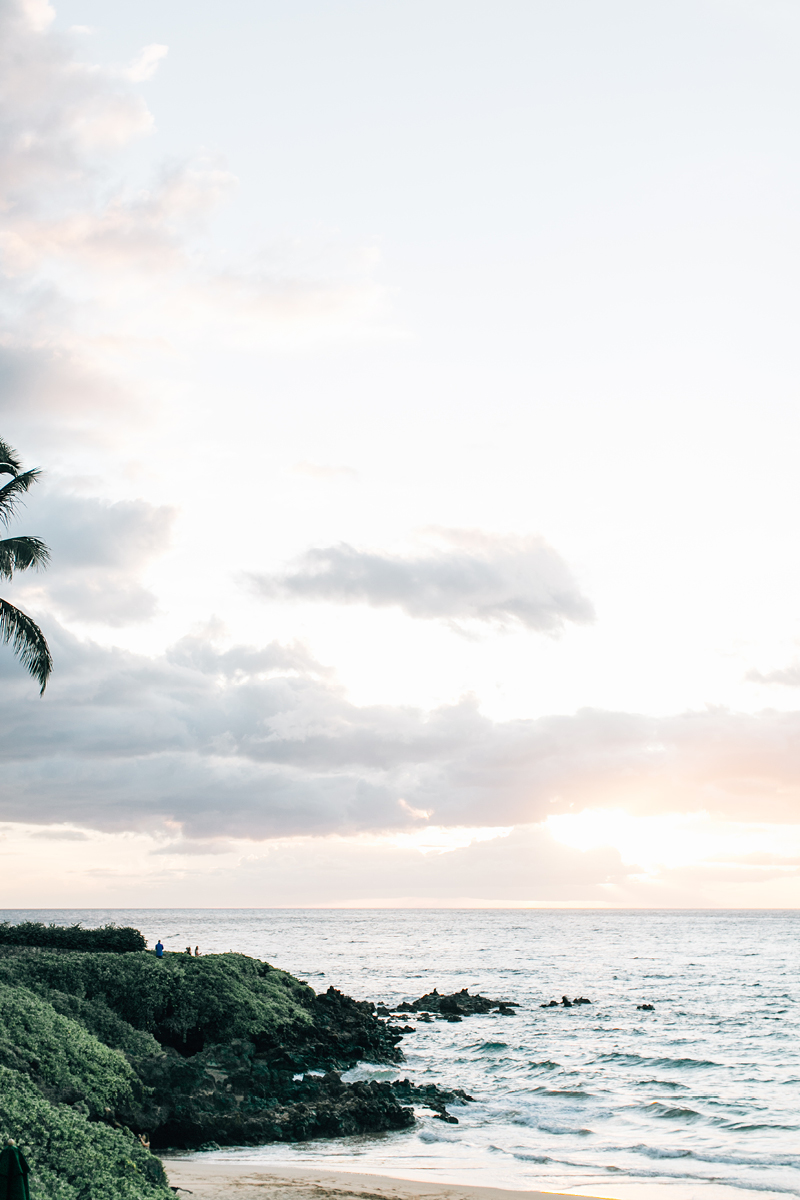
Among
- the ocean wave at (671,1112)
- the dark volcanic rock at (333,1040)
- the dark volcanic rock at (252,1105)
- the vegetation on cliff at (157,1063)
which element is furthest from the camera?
the dark volcanic rock at (333,1040)

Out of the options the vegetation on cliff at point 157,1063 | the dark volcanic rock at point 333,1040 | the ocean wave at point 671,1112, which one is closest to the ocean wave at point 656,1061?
the ocean wave at point 671,1112

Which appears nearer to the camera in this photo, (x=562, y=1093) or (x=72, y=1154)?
(x=72, y=1154)

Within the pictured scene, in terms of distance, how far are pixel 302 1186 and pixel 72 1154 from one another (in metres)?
5.86

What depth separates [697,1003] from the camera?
57.0m

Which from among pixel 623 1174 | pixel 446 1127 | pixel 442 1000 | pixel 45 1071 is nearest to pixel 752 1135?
pixel 623 1174

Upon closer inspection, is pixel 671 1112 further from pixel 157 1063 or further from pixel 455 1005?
pixel 455 1005

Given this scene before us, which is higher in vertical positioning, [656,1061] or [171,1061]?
[171,1061]

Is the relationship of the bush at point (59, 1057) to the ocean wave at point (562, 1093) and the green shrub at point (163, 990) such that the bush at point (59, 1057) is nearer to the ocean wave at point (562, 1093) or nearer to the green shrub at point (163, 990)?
the green shrub at point (163, 990)

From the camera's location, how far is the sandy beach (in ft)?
53.3

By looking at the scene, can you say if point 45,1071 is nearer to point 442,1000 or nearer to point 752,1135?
point 752,1135

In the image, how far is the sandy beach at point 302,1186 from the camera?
639 inches

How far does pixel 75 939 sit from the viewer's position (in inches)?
1323

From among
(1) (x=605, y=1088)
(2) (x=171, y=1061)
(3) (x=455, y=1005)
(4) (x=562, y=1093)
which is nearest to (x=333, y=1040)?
(4) (x=562, y=1093)

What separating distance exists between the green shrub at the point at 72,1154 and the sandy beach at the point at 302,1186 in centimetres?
249
